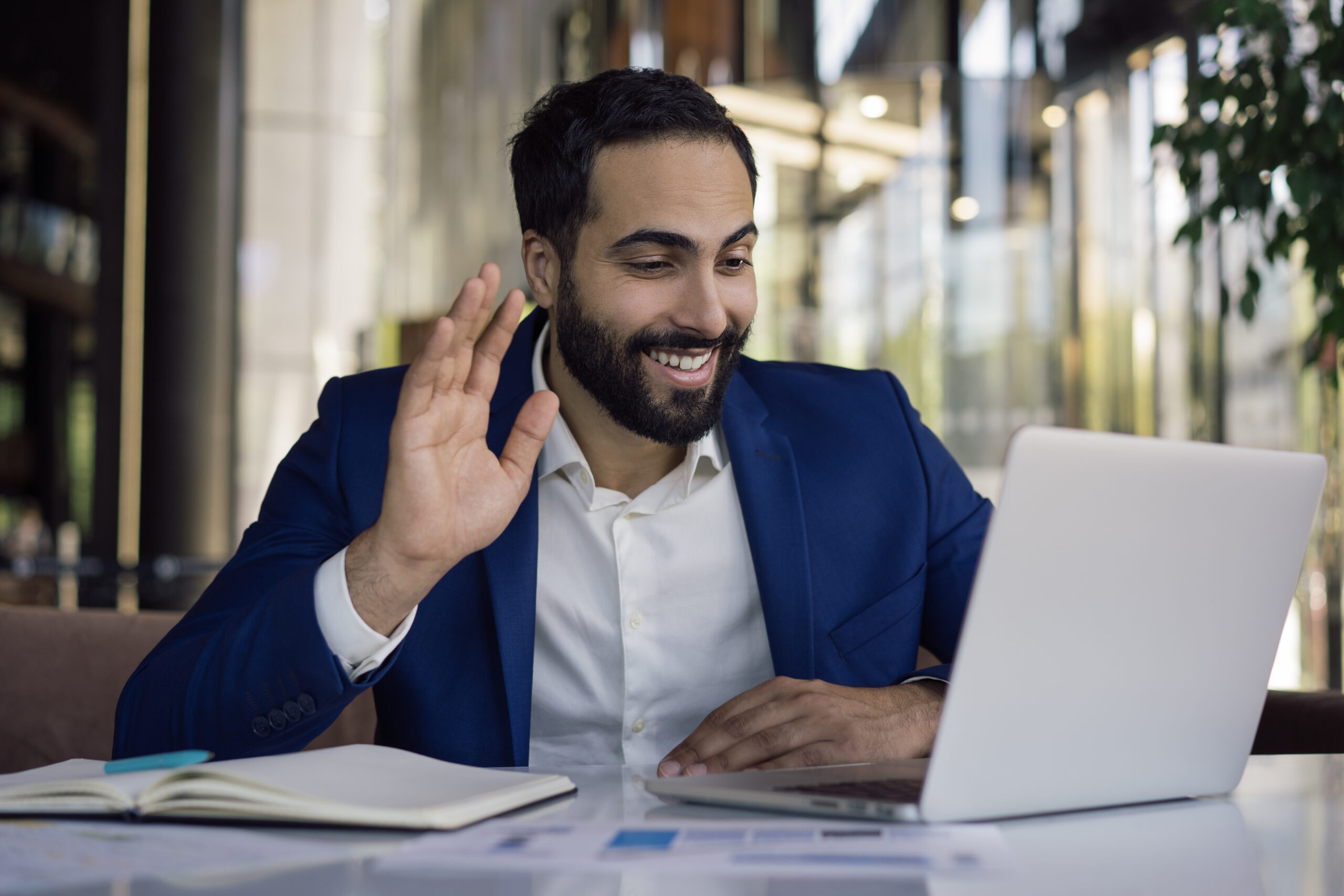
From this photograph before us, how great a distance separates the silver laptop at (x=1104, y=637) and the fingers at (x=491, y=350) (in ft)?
1.57

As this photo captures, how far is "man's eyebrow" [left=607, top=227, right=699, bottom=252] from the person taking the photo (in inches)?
62.2

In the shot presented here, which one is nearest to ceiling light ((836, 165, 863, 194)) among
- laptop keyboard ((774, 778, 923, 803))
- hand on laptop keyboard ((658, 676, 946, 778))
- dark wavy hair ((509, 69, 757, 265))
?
dark wavy hair ((509, 69, 757, 265))

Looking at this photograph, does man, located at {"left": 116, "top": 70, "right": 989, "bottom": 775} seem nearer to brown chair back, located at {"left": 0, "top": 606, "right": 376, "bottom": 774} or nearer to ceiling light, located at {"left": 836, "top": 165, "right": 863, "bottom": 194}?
brown chair back, located at {"left": 0, "top": 606, "right": 376, "bottom": 774}

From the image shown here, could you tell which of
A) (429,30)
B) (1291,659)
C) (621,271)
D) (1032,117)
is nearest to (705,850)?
(621,271)

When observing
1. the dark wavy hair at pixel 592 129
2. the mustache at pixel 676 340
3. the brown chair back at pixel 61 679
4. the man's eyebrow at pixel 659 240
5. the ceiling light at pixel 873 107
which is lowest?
the brown chair back at pixel 61 679

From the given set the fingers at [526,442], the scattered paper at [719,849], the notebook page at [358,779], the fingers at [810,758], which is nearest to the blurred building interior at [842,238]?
the fingers at [526,442]

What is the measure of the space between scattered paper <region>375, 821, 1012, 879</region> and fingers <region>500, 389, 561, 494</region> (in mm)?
485

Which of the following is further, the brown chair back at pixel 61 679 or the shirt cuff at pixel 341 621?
the brown chair back at pixel 61 679

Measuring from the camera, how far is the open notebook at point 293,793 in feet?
2.66

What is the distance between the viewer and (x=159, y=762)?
939 mm

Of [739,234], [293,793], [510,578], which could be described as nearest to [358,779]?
[293,793]

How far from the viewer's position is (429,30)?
9.49 m

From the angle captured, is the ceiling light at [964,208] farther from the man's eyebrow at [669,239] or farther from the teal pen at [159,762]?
the teal pen at [159,762]

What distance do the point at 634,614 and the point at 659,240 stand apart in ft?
1.60
